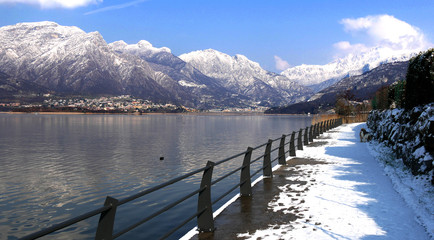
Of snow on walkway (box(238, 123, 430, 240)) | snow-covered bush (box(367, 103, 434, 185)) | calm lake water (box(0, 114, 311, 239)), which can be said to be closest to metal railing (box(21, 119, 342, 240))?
snow on walkway (box(238, 123, 430, 240))

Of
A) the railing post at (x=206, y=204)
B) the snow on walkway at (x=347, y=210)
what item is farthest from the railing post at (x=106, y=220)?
the snow on walkway at (x=347, y=210)

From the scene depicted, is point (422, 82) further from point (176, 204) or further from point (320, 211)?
point (176, 204)

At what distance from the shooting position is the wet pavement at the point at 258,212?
7156 millimetres

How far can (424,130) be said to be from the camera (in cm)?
1140

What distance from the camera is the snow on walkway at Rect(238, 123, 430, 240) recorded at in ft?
22.7

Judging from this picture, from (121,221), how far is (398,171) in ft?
35.1

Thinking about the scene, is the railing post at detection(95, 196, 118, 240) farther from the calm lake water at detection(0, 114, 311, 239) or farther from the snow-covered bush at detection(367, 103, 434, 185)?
the snow-covered bush at detection(367, 103, 434, 185)

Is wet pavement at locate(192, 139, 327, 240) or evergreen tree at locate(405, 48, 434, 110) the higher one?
evergreen tree at locate(405, 48, 434, 110)

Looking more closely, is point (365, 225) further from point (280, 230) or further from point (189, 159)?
point (189, 159)

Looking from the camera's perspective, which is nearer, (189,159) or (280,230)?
(280,230)

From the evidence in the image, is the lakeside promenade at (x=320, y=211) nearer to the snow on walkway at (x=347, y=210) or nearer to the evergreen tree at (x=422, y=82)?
the snow on walkway at (x=347, y=210)

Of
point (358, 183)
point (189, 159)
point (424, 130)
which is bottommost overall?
point (189, 159)

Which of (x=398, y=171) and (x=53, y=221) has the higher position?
(x=398, y=171)

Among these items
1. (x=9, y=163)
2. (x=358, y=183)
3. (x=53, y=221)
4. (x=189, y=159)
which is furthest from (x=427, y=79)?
(x=9, y=163)
